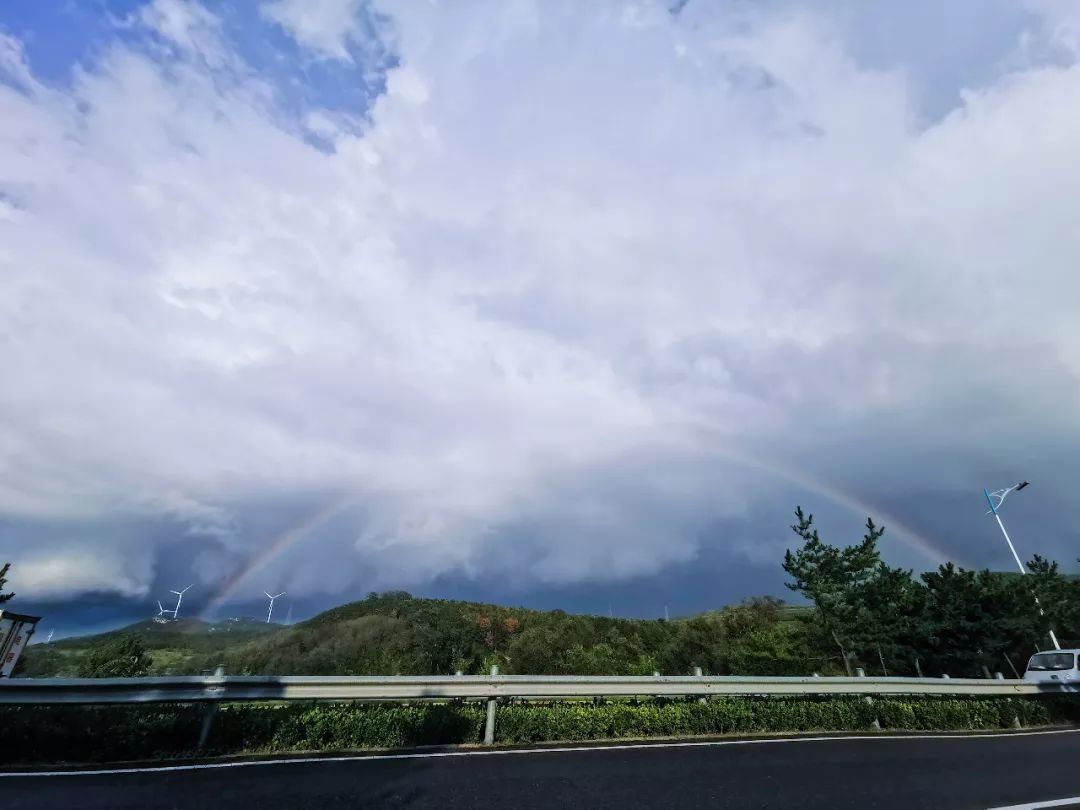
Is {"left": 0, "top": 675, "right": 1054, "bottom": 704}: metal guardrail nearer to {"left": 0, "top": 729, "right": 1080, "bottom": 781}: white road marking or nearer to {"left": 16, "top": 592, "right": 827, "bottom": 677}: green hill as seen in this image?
{"left": 0, "top": 729, "right": 1080, "bottom": 781}: white road marking

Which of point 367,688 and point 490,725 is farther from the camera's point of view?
point 490,725

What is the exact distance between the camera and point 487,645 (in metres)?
42.9

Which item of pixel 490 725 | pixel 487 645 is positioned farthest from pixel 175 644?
pixel 490 725

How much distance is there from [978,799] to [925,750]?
4360 millimetres

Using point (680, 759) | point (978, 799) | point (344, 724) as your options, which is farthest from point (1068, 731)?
point (344, 724)

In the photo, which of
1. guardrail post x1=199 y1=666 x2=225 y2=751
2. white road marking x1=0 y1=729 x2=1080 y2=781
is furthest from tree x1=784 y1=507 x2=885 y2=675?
guardrail post x1=199 y1=666 x2=225 y2=751

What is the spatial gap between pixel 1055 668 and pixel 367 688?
26376mm

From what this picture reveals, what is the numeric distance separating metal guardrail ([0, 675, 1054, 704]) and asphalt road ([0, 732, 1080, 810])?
130 centimetres

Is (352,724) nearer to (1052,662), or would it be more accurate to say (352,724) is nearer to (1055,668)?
(1055,668)

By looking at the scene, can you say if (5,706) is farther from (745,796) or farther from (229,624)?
(229,624)

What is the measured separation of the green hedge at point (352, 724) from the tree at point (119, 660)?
70.4 feet

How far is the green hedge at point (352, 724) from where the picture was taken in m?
9.50

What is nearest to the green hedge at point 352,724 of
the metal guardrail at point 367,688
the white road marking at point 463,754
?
the metal guardrail at point 367,688

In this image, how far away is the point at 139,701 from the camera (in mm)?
9766
